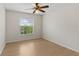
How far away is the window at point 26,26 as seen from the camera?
4.04 ft

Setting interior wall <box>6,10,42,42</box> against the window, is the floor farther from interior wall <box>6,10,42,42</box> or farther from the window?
the window

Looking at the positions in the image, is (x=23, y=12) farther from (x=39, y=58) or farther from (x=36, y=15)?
(x=39, y=58)

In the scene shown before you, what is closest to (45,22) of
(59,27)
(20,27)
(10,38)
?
(59,27)

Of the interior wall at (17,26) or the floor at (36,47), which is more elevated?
the interior wall at (17,26)

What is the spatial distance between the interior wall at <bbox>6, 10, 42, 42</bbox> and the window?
0.05 meters

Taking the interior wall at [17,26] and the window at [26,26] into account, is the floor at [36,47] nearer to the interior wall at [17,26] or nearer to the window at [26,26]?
the interior wall at [17,26]

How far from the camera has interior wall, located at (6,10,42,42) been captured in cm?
119

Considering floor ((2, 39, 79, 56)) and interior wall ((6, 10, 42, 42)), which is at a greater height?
interior wall ((6, 10, 42, 42))

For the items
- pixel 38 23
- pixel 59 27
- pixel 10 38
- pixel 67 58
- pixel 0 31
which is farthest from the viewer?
pixel 59 27

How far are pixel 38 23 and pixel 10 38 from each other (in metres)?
0.47

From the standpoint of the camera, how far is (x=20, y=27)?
→ 125cm

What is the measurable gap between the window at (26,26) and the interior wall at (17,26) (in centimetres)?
5

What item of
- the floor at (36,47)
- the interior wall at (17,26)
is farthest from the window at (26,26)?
the floor at (36,47)

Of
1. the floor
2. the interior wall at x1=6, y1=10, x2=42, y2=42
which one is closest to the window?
the interior wall at x1=6, y1=10, x2=42, y2=42
